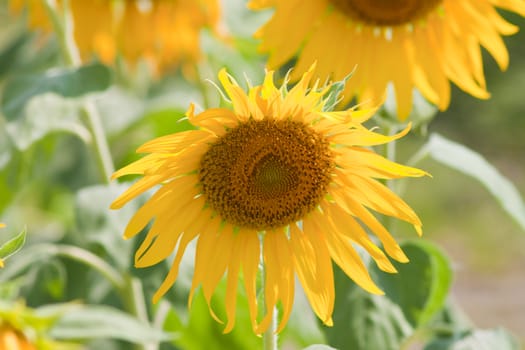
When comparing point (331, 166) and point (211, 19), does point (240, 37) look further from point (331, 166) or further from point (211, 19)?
point (331, 166)

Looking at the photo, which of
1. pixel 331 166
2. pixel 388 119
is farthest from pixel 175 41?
pixel 331 166

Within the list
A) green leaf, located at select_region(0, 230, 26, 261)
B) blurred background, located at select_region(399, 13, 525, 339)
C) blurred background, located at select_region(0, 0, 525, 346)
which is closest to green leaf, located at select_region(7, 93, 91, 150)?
blurred background, located at select_region(0, 0, 525, 346)

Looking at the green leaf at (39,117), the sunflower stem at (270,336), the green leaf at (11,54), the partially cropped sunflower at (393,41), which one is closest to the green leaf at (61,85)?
the green leaf at (39,117)

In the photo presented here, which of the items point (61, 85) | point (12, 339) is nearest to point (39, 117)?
point (61, 85)

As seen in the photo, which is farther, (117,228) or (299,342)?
(299,342)

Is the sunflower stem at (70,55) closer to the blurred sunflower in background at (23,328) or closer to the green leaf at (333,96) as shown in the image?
the blurred sunflower in background at (23,328)
